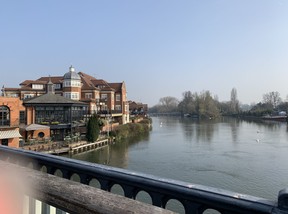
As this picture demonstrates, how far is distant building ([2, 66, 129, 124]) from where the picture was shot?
39.8 metres

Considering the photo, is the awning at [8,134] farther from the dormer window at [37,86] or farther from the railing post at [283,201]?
the dormer window at [37,86]

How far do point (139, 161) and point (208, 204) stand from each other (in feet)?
71.6

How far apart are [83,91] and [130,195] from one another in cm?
4301

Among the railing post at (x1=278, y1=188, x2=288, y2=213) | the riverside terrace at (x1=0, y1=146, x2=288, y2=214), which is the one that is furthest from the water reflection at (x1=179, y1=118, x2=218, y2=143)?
the railing post at (x1=278, y1=188, x2=288, y2=213)

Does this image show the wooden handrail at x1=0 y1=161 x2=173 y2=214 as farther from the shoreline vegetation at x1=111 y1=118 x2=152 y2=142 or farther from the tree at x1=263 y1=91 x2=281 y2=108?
the tree at x1=263 y1=91 x2=281 y2=108

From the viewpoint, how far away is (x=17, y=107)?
21.2 meters

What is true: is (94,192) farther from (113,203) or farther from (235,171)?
(235,171)

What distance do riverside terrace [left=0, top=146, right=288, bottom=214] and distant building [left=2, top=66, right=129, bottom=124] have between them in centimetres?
3731

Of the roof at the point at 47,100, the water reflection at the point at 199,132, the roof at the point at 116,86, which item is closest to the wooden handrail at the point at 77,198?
the roof at the point at 47,100

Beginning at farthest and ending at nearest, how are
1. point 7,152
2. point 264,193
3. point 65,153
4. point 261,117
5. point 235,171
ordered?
point 261,117 → point 65,153 → point 235,171 → point 264,193 → point 7,152

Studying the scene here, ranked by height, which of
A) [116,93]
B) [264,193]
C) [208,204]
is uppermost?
[116,93]

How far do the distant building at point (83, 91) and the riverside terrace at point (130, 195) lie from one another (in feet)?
122


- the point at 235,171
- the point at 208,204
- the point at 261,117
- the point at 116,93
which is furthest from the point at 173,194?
the point at 261,117

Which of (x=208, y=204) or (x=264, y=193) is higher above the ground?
(x=208, y=204)
